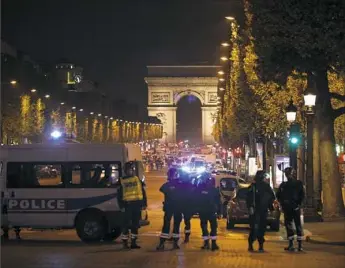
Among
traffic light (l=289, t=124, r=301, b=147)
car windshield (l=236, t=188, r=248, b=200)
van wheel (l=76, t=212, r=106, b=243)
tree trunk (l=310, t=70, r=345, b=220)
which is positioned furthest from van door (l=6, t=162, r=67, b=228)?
tree trunk (l=310, t=70, r=345, b=220)

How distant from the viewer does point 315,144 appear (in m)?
32.2

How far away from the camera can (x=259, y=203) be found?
19000mm

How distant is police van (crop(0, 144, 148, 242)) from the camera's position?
2131 cm

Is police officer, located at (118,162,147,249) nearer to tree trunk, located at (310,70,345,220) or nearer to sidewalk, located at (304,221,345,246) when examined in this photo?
sidewalk, located at (304,221,345,246)

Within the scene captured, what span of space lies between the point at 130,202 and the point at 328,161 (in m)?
11.5

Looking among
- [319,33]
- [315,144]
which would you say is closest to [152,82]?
[315,144]

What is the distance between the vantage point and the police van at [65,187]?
21312 millimetres

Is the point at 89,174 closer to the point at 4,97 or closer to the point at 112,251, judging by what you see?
the point at 112,251

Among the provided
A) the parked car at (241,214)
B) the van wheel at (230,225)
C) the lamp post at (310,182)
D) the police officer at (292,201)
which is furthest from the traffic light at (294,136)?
the police officer at (292,201)

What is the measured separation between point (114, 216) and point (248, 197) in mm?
3847

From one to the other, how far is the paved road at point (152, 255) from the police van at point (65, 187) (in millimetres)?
562

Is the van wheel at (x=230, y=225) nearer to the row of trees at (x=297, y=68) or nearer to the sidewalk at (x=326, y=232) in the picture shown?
the sidewalk at (x=326, y=232)

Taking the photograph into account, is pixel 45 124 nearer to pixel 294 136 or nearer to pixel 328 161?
pixel 328 161

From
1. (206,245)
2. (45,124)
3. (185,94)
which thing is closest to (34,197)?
(206,245)
